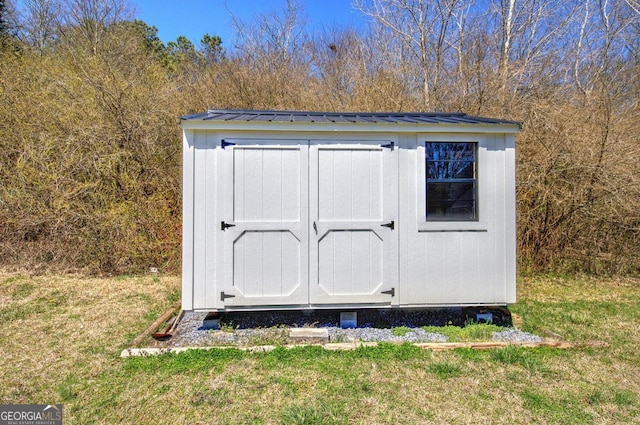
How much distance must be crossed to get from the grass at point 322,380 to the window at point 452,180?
126 cm

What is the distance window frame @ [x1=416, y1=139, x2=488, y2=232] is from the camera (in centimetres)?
348

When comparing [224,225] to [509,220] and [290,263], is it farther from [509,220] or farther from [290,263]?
[509,220]

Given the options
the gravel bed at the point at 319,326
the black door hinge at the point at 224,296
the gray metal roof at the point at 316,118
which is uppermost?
the gray metal roof at the point at 316,118

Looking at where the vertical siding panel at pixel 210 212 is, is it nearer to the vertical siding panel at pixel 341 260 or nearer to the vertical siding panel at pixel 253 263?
the vertical siding panel at pixel 253 263

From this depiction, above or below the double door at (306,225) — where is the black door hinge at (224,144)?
above

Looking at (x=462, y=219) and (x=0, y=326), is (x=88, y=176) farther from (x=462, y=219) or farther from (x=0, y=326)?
(x=462, y=219)

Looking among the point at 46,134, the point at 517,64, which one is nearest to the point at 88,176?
the point at 46,134

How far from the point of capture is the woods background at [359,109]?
5.84 m

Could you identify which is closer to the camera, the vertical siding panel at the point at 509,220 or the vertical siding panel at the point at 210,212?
the vertical siding panel at the point at 210,212

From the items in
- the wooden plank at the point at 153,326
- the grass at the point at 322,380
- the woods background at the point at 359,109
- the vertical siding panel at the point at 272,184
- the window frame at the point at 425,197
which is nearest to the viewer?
the grass at the point at 322,380

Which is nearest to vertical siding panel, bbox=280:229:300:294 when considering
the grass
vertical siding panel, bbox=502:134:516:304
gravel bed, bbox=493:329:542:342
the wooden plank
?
the grass

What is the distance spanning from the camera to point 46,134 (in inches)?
240

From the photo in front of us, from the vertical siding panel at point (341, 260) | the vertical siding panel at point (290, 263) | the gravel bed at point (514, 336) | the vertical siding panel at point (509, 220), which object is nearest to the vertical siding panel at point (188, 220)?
the vertical siding panel at point (290, 263)

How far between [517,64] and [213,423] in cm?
827
